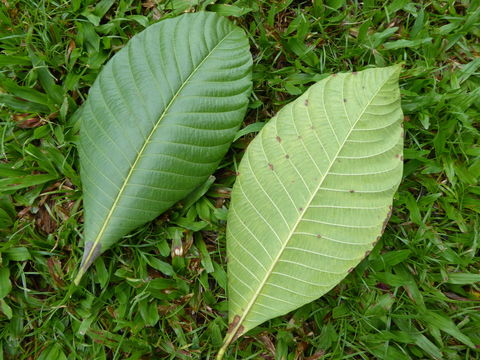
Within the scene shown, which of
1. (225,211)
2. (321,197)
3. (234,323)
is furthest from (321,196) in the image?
(234,323)

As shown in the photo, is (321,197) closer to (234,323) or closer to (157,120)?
(234,323)

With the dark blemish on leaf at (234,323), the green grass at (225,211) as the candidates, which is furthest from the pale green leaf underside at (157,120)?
the dark blemish on leaf at (234,323)

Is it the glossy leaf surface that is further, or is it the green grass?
the green grass

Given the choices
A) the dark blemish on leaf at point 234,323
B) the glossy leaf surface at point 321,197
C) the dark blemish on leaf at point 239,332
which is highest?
the glossy leaf surface at point 321,197

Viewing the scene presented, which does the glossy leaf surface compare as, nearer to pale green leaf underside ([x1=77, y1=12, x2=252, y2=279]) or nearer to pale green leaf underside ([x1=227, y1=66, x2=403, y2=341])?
pale green leaf underside ([x1=227, y1=66, x2=403, y2=341])

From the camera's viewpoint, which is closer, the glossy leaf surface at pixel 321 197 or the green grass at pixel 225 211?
the glossy leaf surface at pixel 321 197

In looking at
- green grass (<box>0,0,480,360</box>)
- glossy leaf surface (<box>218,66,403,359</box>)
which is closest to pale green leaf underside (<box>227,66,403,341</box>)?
glossy leaf surface (<box>218,66,403,359</box>)

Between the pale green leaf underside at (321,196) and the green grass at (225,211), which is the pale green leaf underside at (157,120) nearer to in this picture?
the green grass at (225,211)
